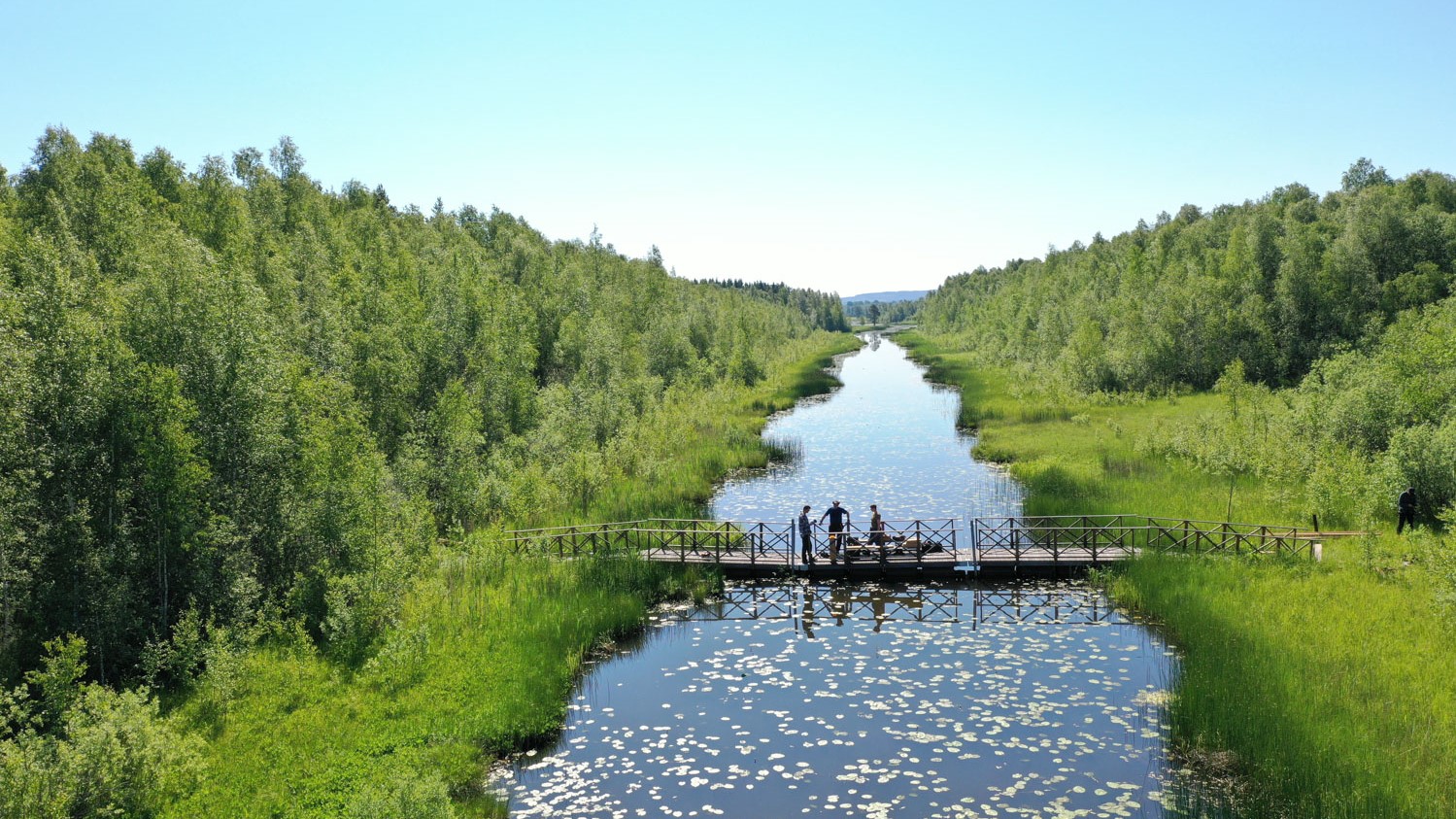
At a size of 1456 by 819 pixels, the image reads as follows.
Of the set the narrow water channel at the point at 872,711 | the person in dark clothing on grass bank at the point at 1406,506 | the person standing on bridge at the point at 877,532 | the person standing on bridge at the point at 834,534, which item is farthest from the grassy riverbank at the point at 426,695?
the person in dark clothing on grass bank at the point at 1406,506

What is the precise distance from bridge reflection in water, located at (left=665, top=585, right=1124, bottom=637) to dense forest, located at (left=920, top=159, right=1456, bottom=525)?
11371mm

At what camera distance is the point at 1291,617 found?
75.4ft

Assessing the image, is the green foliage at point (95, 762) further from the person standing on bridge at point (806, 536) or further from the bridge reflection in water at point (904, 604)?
the person standing on bridge at point (806, 536)

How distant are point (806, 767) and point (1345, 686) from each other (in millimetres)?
11909

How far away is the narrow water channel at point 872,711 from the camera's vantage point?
17.3m

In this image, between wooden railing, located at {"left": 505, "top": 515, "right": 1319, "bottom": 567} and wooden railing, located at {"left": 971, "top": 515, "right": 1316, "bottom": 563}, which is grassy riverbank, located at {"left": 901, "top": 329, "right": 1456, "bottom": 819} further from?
wooden railing, located at {"left": 505, "top": 515, "right": 1319, "bottom": 567}

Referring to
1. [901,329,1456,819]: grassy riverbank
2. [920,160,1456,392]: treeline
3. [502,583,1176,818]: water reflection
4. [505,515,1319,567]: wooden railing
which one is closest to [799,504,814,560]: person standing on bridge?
[505,515,1319,567]: wooden railing

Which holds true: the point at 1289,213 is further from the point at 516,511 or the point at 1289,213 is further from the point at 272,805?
the point at 272,805

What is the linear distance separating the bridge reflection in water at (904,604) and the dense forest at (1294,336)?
448 inches

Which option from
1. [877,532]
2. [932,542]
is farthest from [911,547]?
[877,532]

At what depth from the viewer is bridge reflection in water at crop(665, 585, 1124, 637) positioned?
92.3 ft

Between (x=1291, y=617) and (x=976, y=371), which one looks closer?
(x=1291, y=617)

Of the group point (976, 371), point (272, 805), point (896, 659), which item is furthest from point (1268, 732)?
point (976, 371)

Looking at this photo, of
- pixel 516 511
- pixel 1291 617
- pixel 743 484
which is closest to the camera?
pixel 1291 617
